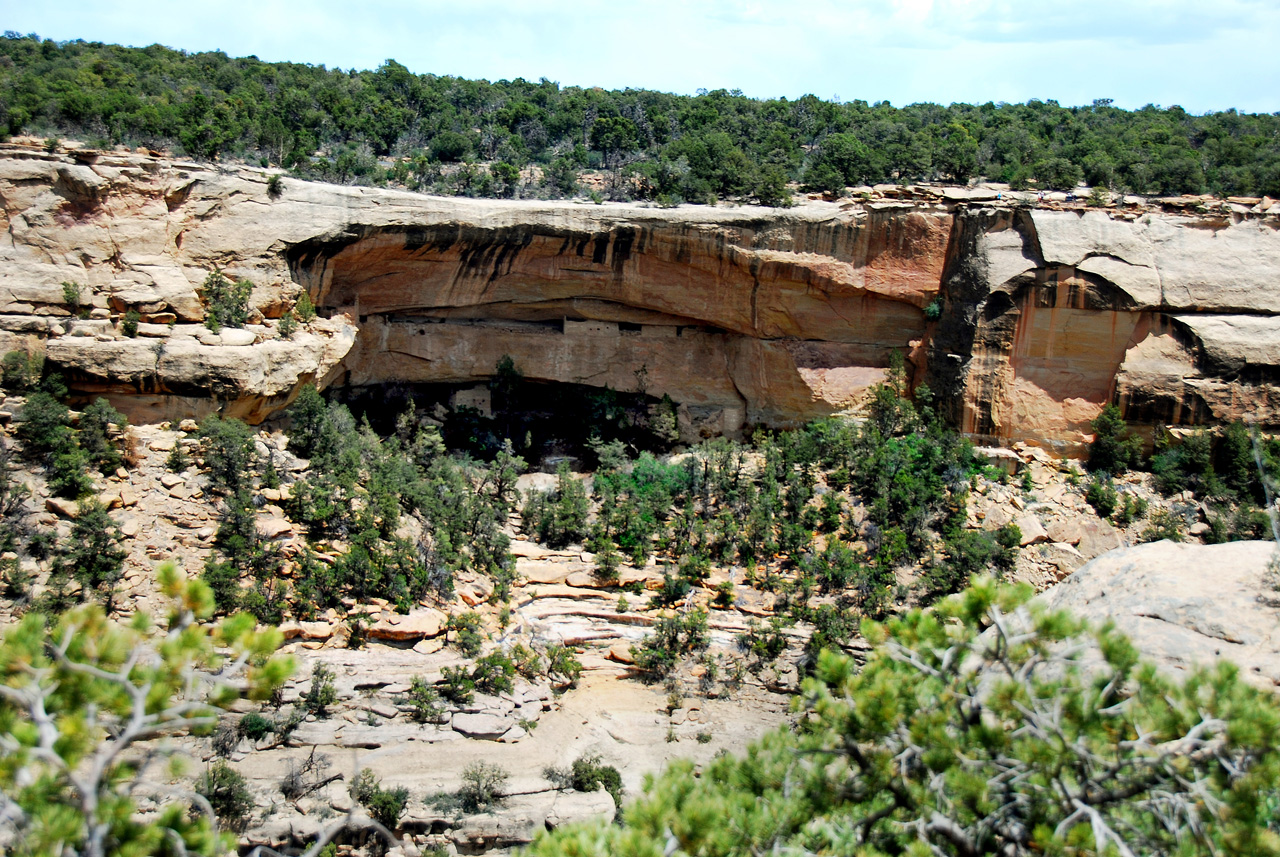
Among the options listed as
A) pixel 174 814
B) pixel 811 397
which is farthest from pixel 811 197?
pixel 174 814

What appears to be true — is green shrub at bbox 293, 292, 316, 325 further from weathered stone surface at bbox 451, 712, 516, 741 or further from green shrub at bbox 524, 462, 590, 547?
weathered stone surface at bbox 451, 712, 516, 741

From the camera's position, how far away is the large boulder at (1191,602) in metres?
8.13

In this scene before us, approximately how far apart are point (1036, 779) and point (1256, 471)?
1645cm

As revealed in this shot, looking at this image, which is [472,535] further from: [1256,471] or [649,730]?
[1256,471]

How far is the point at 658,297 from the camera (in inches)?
897

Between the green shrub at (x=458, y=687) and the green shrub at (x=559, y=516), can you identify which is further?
the green shrub at (x=559, y=516)

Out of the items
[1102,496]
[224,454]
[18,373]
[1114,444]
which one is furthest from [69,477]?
[1114,444]

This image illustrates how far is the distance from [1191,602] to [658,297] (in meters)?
15.6

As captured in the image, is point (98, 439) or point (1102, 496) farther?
point (1102, 496)

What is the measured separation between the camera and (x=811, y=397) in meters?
22.7

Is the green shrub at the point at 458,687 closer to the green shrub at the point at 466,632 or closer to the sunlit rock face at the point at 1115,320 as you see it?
the green shrub at the point at 466,632

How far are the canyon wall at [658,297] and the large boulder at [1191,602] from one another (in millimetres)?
10693

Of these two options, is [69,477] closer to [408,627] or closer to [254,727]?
[254,727]

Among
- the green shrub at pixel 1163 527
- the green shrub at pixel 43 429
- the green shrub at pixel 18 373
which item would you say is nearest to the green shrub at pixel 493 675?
the green shrub at pixel 43 429
